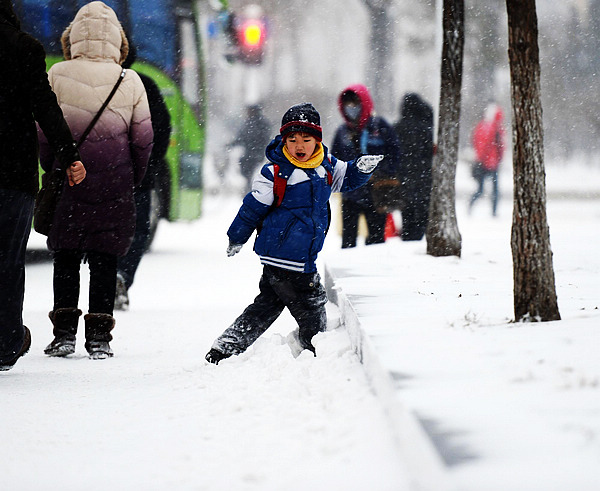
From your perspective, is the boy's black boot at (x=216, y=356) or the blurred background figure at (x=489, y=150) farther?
the blurred background figure at (x=489, y=150)

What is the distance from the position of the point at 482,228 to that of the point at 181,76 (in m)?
5.78

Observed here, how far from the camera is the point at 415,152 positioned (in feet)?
36.1

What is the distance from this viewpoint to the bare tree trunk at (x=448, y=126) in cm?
897

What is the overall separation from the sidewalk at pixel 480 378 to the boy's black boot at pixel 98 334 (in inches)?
52.3

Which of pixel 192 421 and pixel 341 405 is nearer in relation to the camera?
pixel 341 405

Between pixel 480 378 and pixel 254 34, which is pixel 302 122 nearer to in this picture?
pixel 480 378

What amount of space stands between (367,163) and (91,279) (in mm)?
1749

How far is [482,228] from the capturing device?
15945mm

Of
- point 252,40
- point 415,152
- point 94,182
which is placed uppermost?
point 252,40

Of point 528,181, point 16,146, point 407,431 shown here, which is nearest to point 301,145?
point 528,181

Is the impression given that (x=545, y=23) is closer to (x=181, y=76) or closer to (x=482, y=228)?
(x=482, y=228)

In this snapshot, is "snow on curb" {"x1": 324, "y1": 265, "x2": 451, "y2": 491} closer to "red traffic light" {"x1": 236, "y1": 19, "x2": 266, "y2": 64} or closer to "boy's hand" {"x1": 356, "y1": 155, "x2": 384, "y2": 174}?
"boy's hand" {"x1": 356, "y1": 155, "x2": 384, "y2": 174}

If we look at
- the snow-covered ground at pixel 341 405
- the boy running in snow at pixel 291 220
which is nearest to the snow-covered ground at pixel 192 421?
the snow-covered ground at pixel 341 405

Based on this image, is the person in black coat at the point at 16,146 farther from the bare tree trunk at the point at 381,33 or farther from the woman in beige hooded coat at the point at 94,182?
the bare tree trunk at the point at 381,33
